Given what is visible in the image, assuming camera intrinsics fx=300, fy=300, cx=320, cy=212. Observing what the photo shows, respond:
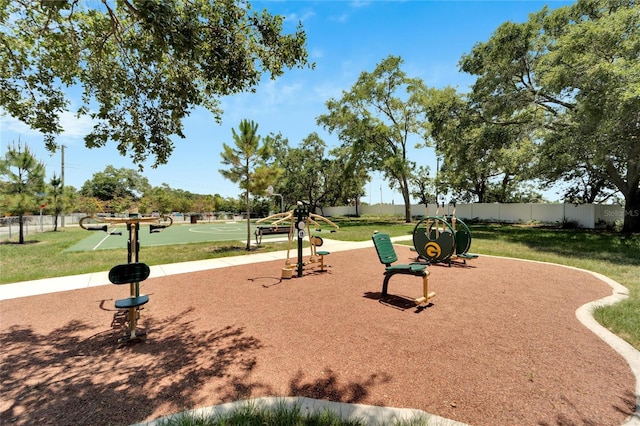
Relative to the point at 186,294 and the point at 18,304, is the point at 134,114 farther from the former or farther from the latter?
the point at 18,304

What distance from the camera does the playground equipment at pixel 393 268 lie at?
17.6 feet

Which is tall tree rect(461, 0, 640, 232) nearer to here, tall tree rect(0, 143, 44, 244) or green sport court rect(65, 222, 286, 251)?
green sport court rect(65, 222, 286, 251)

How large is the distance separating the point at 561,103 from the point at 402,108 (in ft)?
47.2

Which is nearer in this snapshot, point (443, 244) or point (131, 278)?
point (131, 278)

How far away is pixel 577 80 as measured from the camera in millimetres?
12219

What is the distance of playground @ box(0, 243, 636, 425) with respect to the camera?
9.05 feet

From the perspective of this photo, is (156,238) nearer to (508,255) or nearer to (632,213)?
(508,255)

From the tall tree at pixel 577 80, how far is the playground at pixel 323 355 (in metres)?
8.54

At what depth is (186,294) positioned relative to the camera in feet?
21.0

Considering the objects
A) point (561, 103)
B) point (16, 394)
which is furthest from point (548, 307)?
point (561, 103)

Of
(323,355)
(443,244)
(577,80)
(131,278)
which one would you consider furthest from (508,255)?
(131,278)

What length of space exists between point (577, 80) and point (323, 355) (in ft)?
50.1

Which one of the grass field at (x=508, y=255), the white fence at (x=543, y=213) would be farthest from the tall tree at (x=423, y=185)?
the grass field at (x=508, y=255)

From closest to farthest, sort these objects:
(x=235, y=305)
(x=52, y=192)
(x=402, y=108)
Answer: (x=235, y=305) < (x=52, y=192) < (x=402, y=108)
